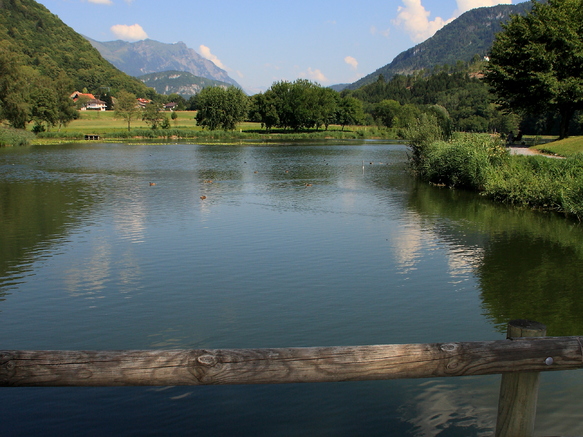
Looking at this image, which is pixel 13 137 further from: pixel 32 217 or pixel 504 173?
pixel 504 173

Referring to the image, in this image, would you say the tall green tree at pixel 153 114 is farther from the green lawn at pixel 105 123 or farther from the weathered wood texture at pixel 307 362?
the weathered wood texture at pixel 307 362

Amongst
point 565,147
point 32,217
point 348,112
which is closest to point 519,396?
point 32,217

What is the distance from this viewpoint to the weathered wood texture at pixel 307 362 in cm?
346

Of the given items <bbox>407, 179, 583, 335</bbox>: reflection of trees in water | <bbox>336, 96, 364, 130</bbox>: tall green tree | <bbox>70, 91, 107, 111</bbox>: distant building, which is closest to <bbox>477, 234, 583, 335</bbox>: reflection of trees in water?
<bbox>407, 179, 583, 335</bbox>: reflection of trees in water

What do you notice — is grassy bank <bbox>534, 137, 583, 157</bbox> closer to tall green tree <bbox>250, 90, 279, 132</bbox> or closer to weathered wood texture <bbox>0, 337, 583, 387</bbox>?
weathered wood texture <bbox>0, 337, 583, 387</bbox>

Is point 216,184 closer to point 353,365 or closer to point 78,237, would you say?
point 78,237

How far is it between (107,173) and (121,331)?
31850mm

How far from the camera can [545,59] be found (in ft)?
129

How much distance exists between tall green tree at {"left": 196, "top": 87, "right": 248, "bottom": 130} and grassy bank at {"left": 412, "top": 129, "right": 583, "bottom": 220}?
3114 inches

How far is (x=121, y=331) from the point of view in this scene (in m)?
9.48

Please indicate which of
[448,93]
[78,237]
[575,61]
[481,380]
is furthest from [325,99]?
[481,380]

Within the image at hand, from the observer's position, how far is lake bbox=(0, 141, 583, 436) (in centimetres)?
679

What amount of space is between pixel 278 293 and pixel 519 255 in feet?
26.3

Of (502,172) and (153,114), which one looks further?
(153,114)
